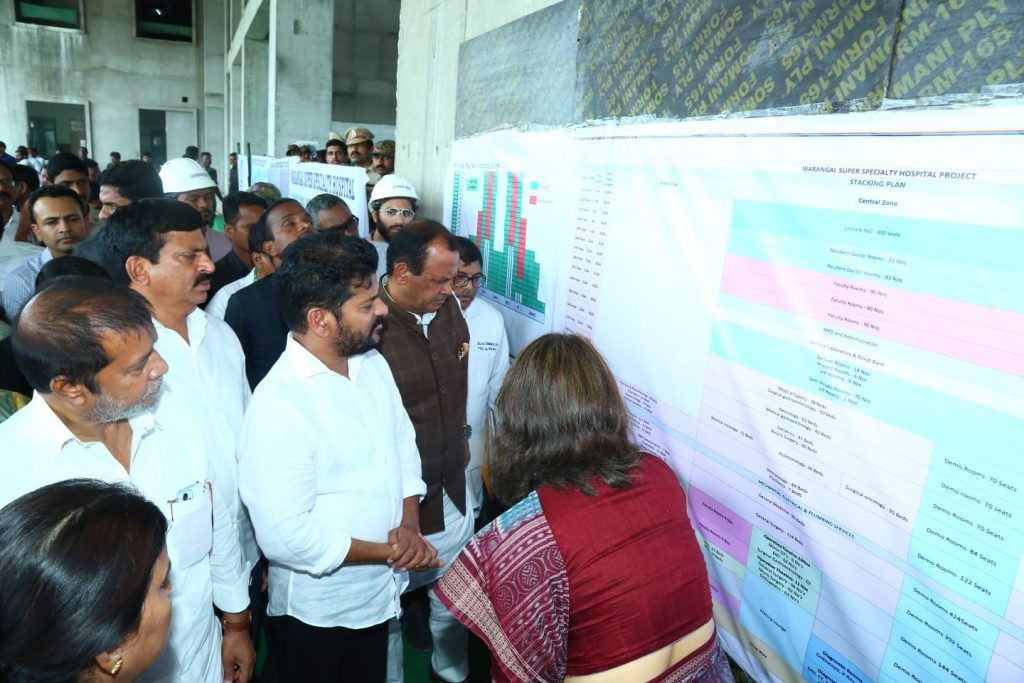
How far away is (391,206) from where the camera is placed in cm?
335

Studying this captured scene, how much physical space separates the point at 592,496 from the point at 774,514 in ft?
1.63

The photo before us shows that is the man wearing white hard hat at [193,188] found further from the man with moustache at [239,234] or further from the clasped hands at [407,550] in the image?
the clasped hands at [407,550]

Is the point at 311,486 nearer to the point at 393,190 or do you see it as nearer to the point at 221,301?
the point at 221,301

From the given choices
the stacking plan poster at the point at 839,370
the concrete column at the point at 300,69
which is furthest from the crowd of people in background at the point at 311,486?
the concrete column at the point at 300,69

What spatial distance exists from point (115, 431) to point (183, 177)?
3371 millimetres

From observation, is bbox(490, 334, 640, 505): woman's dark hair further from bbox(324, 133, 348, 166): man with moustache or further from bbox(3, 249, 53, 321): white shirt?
bbox(324, 133, 348, 166): man with moustache

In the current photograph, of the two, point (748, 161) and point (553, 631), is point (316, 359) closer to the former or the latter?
point (553, 631)

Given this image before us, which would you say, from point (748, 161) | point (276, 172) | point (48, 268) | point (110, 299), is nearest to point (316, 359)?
point (110, 299)

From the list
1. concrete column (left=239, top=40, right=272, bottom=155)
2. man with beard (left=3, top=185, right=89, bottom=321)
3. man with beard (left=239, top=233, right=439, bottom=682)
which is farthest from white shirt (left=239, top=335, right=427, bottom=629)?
concrete column (left=239, top=40, right=272, bottom=155)

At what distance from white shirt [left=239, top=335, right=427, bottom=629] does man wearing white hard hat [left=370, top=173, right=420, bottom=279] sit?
1642 mm

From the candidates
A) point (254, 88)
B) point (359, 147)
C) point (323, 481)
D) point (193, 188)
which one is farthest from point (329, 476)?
point (254, 88)

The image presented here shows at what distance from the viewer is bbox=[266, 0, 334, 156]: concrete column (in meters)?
8.68

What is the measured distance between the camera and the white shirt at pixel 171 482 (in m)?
1.18

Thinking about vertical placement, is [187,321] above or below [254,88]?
below
